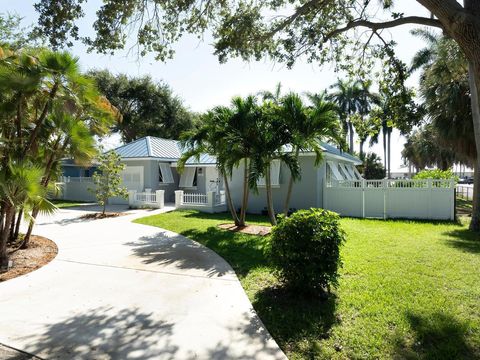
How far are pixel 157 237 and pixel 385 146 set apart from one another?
40920mm

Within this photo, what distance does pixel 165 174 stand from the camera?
23.0 m

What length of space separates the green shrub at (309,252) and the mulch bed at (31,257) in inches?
209

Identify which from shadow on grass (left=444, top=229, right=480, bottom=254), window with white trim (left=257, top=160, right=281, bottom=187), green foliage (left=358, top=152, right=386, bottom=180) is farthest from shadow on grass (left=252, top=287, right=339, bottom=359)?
green foliage (left=358, top=152, right=386, bottom=180)

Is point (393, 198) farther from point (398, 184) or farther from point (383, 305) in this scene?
point (383, 305)

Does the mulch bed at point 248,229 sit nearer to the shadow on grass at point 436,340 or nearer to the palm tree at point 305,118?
the palm tree at point 305,118

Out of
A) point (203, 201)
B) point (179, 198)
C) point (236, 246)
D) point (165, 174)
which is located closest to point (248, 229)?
point (236, 246)

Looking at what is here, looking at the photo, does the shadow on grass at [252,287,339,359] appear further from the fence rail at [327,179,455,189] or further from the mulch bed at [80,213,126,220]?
the mulch bed at [80,213,126,220]

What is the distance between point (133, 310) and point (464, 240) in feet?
32.4

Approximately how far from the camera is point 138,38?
7602 millimetres

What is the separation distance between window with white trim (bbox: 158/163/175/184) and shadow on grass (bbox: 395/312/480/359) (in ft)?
64.6

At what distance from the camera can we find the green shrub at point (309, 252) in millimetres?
5074

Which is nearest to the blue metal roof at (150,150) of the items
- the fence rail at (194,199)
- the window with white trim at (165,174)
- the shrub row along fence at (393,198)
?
the window with white trim at (165,174)

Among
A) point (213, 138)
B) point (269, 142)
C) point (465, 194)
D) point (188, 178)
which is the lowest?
point (465, 194)

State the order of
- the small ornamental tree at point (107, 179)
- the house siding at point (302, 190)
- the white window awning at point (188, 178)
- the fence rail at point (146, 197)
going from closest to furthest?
the small ornamental tree at point (107, 179) < the house siding at point (302, 190) < the fence rail at point (146, 197) < the white window awning at point (188, 178)
